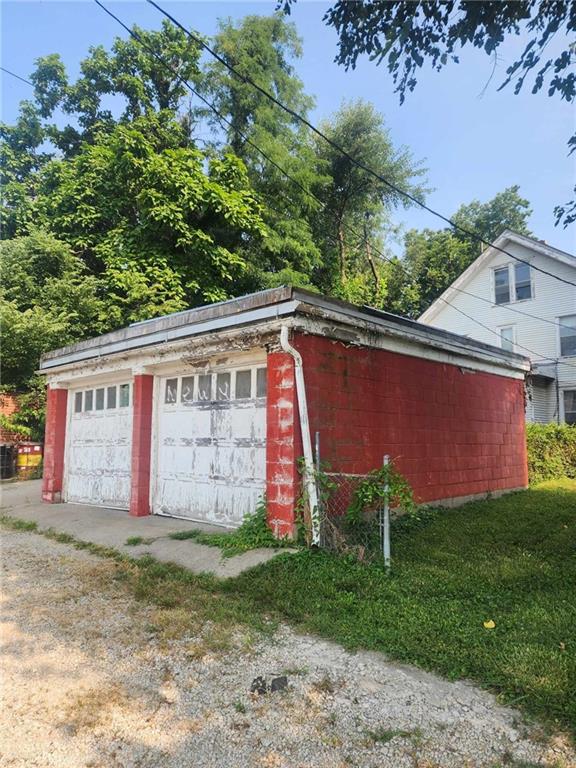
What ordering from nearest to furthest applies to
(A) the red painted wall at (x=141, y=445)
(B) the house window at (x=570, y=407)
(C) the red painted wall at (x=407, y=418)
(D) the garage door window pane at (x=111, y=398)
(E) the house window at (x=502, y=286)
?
(C) the red painted wall at (x=407, y=418), (A) the red painted wall at (x=141, y=445), (D) the garage door window pane at (x=111, y=398), (B) the house window at (x=570, y=407), (E) the house window at (x=502, y=286)

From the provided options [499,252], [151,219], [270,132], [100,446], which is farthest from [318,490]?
[270,132]

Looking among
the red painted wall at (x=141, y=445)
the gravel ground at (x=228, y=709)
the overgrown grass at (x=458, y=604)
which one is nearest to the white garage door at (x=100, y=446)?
the red painted wall at (x=141, y=445)

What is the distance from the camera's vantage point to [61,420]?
9.93 meters

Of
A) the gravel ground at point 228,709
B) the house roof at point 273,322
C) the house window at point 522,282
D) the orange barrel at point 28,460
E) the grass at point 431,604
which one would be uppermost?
the house window at point 522,282

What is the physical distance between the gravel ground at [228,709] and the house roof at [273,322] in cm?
342

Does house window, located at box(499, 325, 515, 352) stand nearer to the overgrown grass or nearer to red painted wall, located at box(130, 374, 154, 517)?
the overgrown grass

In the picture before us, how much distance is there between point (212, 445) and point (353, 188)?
20151 millimetres

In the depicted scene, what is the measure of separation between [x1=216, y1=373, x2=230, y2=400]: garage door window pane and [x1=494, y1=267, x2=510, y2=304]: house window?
51.0 ft

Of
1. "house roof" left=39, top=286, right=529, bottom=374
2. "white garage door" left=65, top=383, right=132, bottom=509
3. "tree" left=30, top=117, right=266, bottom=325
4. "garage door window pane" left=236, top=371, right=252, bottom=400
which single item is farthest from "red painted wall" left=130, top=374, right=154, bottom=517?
"tree" left=30, top=117, right=266, bottom=325

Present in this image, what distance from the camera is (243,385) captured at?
6.58m

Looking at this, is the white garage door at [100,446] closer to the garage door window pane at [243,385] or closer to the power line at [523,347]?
the garage door window pane at [243,385]

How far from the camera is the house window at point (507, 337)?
1862 cm

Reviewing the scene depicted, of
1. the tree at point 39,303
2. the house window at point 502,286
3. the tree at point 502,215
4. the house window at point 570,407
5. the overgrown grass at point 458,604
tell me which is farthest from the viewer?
the tree at point 502,215

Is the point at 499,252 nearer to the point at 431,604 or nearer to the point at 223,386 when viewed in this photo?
the point at 223,386
